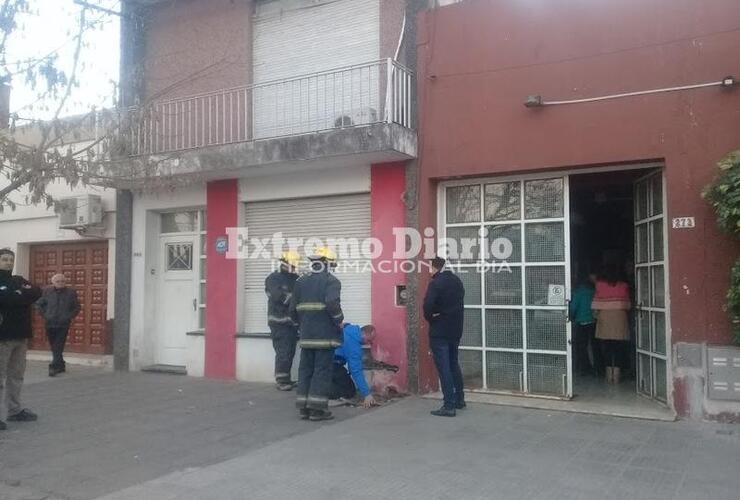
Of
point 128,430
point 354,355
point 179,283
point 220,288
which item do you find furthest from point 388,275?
point 179,283

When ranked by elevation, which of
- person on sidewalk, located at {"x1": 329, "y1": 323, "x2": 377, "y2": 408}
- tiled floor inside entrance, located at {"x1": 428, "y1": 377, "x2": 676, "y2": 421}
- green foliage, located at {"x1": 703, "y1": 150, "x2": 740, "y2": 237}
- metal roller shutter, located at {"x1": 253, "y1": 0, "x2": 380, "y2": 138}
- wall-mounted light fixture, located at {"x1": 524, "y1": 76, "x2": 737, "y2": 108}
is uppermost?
metal roller shutter, located at {"x1": 253, "y1": 0, "x2": 380, "y2": 138}

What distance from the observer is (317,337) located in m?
7.29

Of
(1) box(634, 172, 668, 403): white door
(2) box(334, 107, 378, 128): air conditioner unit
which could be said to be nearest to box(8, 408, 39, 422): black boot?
(2) box(334, 107, 378, 128): air conditioner unit

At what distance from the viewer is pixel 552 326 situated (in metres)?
8.15

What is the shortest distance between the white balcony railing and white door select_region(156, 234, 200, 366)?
5.58ft

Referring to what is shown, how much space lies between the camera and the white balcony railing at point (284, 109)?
883 cm

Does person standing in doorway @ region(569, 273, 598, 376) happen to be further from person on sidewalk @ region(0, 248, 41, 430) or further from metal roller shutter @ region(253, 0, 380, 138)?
person on sidewalk @ region(0, 248, 41, 430)

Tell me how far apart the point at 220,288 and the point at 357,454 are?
5031 millimetres

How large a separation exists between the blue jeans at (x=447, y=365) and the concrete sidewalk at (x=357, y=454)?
27cm

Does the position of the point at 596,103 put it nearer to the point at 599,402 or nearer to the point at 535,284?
the point at 535,284

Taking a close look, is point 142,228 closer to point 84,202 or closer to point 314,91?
point 84,202

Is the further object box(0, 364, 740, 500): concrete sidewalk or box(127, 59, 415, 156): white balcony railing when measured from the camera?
box(127, 59, 415, 156): white balcony railing

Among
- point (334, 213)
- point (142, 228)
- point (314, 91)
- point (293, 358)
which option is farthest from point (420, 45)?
point (142, 228)

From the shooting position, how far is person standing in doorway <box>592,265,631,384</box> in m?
9.20
